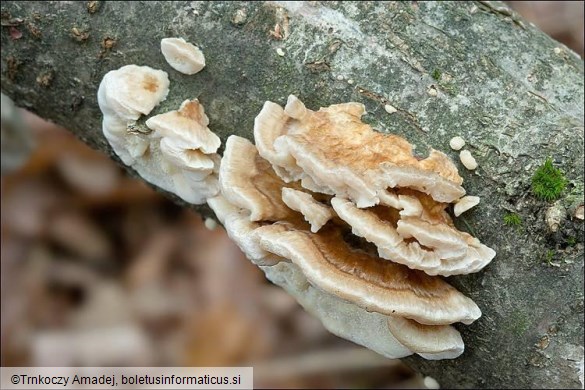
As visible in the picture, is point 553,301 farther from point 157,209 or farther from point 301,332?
point 157,209

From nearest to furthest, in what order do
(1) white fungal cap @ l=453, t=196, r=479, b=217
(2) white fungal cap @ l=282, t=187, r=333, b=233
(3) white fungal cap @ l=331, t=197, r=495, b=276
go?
1. (3) white fungal cap @ l=331, t=197, r=495, b=276
2. (2) white fungal cap @ l=282, t=187, r=333, b=233
3. (1) white fungal cap @ l=453, t=196, r=479, b=217

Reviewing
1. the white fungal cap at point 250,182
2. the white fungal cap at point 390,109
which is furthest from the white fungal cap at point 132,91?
the white fungal cap at point 390,109

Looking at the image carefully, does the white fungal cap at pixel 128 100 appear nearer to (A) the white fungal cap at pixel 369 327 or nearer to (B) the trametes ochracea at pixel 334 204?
(B) the trametes ochracea at pixel 334 204

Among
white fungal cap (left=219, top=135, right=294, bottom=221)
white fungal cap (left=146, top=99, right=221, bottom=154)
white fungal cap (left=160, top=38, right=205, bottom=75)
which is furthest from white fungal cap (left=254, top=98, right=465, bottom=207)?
white fungal cap (left=160, top=38, right=205, bottom=75)

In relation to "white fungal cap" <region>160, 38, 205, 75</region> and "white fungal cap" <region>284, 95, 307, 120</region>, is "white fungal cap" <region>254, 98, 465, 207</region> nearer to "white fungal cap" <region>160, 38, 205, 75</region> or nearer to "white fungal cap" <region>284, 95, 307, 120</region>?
"white fungal cap" <region>284, 95, 307, 120</region>

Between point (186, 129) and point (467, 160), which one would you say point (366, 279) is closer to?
point (467, 160)

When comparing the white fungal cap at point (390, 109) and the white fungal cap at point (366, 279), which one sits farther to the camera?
the white fungal cap at point (390, 109)
